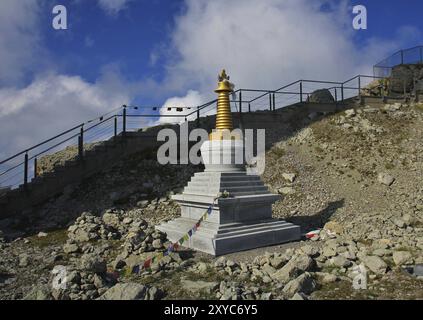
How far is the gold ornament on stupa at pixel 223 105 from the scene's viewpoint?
11.3 m

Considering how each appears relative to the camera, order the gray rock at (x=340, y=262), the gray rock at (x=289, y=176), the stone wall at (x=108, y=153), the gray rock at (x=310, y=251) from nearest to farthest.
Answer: the gray rock at (x=340, y=262) → the gray rock at (x=310, y=251) → the stone wall at (x=108, y=153) → the gray rock at (x=289, y=176)

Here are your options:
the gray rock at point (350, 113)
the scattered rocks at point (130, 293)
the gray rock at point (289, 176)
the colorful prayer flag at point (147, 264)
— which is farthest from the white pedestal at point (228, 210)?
the gray rock at point (350, 113)

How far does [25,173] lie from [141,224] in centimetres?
598

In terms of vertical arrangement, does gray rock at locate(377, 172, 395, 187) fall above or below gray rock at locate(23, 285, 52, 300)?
above

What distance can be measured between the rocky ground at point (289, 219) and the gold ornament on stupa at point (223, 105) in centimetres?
382

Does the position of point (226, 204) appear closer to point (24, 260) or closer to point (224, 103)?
point (224, 103)

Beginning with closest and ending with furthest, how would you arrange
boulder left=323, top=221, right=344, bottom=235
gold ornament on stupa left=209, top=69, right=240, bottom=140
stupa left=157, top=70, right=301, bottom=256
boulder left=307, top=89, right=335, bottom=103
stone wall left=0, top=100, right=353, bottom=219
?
stupa left=157, top=70, right=301, bottom=256
boulder left=323, top=221, right=344, bottom=235
gold ornament on stupa left=209, top=69, right=240, bottom=140
stone wall left=0, top=100, right=353, bottom=219
boulder left=307, top=89, right=335, bottom=103

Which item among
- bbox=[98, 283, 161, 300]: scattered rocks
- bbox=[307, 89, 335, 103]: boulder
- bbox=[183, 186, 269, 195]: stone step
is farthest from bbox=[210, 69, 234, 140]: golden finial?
bbox=[307, 89, 335, 103]: boulder

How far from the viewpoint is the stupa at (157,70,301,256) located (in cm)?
967

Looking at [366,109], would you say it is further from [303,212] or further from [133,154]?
[133,154]

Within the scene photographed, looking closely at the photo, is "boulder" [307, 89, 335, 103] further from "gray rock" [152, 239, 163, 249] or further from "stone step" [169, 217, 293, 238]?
"gray rock" [152, 239, 163, 249]

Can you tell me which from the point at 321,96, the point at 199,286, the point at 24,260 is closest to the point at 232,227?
the point at 199,286
